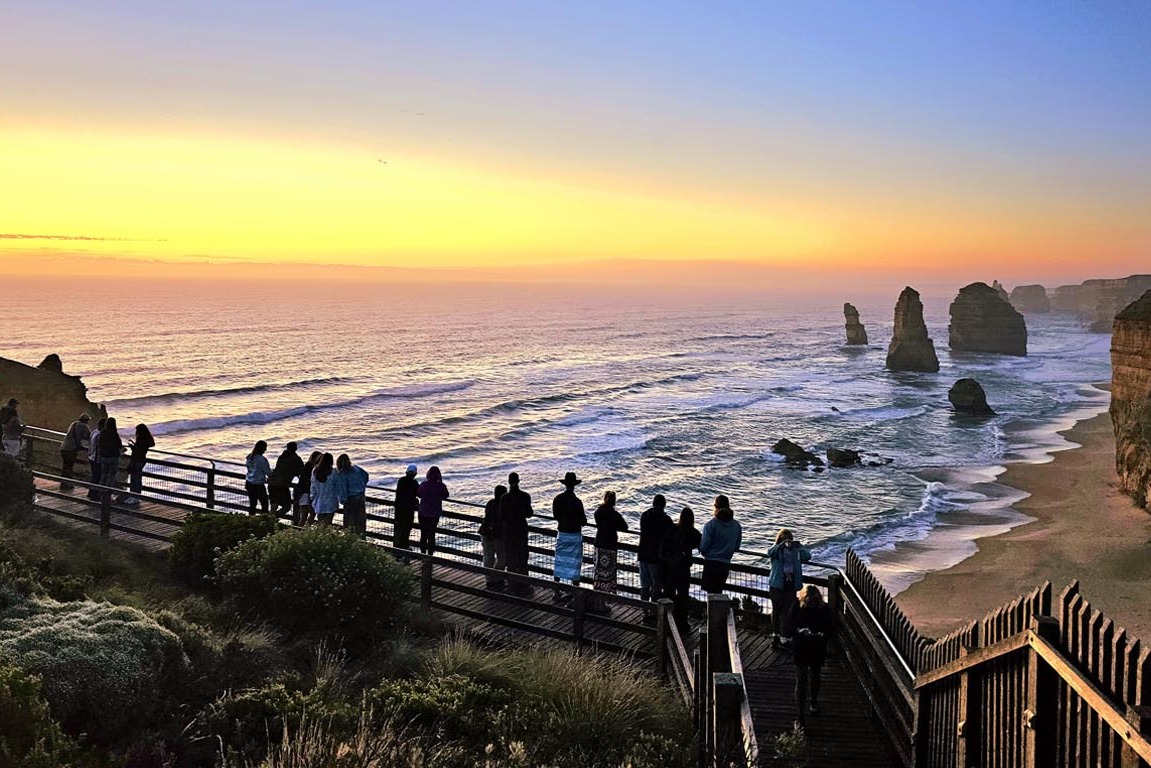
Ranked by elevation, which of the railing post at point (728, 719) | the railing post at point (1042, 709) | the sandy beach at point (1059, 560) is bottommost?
the sandy beach at point (1059, 560)

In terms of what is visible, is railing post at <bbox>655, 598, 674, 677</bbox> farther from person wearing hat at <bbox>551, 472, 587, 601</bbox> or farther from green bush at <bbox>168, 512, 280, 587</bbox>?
green bush at <bbox>168, 512, 280, 587</bbox>

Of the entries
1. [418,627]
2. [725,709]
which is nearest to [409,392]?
[418,627]

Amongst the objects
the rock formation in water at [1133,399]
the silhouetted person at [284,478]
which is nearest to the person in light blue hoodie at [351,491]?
the silhouetted person at [284,478]

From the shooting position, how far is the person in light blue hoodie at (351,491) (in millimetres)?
13016

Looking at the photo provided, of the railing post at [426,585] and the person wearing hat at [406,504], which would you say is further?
the person wearing hat at [406,504]

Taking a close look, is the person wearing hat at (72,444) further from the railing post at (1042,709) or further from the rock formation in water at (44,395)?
the railing post at (1042,709)

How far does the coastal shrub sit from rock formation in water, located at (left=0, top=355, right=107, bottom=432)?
21859 millimetres

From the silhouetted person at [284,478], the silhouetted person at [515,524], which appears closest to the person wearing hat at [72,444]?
the silhouetted person at [284,478]

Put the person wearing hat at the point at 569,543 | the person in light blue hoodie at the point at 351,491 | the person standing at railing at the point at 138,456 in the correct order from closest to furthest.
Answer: the person wearing hat at the point at 569,543 → the person in light blue hoodie at the point at 351,491 → the person standing at railing at the point at 138,456

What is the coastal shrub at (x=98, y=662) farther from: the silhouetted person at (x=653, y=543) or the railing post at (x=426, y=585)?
the silhouetted person at (x=653, y=543)

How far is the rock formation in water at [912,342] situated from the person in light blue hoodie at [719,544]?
83817mm

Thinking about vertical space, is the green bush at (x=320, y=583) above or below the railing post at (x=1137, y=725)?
below

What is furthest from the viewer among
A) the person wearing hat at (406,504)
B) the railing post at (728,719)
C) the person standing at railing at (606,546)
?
the person wearing hat at (406,504)

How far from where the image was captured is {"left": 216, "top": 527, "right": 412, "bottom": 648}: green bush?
355 inches
